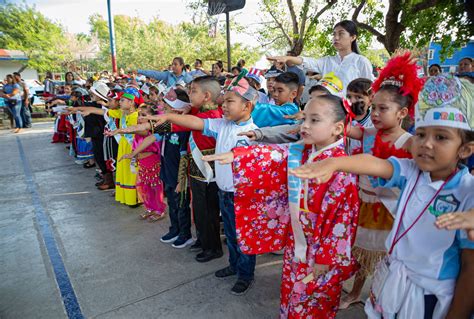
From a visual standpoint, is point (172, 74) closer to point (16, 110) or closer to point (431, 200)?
point (431, 200)

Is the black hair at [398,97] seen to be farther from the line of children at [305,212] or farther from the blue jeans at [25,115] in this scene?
the blue jeans at [25,115]

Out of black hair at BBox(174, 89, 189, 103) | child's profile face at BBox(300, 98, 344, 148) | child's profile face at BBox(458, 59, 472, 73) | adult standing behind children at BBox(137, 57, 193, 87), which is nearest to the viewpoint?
child's profile face at BBox(300, 98, 344, 148)

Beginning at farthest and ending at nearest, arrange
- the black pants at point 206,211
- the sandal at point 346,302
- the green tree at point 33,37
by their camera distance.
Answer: the green tree at point 33,37 < the black pants at point 206,211 < the sandal at point 346,302

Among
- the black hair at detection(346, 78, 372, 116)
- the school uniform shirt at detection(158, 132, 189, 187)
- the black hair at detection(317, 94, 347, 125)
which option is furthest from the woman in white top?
the black hair at detection(317, 94, 347, 125)

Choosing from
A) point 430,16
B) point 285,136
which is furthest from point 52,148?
point 430,16

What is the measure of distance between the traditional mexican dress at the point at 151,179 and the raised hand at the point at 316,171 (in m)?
2.98

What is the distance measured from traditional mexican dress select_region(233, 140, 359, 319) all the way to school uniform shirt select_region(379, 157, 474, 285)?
38cm

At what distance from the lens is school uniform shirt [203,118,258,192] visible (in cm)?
258

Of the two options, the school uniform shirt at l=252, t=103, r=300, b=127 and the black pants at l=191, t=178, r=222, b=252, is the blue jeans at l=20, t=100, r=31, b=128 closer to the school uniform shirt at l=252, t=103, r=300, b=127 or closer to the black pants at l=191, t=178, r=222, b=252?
the black pants at l=191, t=178, r=222, b=252

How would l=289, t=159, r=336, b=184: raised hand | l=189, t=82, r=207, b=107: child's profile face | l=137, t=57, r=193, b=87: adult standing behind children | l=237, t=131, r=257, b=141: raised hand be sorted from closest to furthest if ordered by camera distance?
1. l=289, t=159, r=336, b=184: raised hand
2. l=237, t=131, r=257, b=141: raised hand
3. l=189, t=82, r=207, b=107: child's profile face
4. l=137, t=57, r=193, b=87: adult standing behind children

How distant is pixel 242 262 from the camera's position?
2.71m

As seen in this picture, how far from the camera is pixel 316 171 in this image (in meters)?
1.22

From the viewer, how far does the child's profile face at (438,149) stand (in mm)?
1296

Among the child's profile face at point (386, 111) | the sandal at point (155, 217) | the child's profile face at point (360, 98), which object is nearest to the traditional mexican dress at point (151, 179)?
the sandal at point (155, 217)
